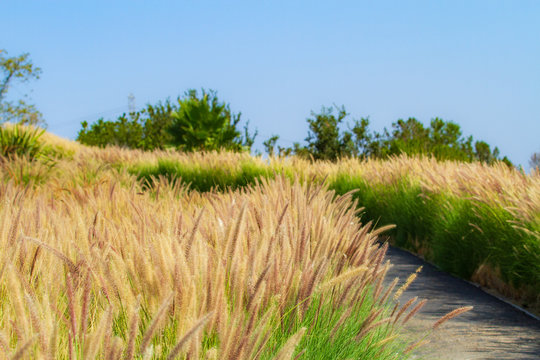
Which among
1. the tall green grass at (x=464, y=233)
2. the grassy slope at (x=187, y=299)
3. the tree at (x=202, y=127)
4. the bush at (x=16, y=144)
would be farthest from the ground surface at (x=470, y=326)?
the tree at (x=202, y=127)

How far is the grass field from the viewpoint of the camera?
1.40m

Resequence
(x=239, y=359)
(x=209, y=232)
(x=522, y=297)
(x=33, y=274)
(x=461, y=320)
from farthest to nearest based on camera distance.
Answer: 1. (x=522, y=297)
2. (x=461, y=320)
3. (x=209, y=232)
4. (x=33, y=274)
5. (x=239, y=359)

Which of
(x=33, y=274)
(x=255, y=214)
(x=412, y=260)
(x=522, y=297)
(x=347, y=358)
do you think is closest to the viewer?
(x=347, y=358)

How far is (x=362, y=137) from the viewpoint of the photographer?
25656 mm

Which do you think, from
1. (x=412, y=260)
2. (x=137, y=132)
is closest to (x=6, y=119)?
(x=137, y=132)

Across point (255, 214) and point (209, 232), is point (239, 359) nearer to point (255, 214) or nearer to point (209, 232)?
point (209, 232)

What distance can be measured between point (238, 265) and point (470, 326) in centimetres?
332

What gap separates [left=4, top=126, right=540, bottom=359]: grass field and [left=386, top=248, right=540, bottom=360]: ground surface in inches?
12.2

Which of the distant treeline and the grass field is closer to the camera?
the grass field

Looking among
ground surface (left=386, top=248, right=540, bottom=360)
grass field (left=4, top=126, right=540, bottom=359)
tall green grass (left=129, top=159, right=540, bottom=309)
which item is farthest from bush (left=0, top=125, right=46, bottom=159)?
ground surface (left=386, top=248, right=540, bottom=360)

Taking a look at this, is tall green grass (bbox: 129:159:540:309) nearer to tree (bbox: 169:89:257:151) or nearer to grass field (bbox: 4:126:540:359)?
grass field (bbox: 4:126:540:359)

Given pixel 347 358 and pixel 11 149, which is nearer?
pixel 347 358

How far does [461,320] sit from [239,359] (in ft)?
12.3

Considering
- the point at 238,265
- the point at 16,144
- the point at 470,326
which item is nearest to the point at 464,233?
the point at 470,326
